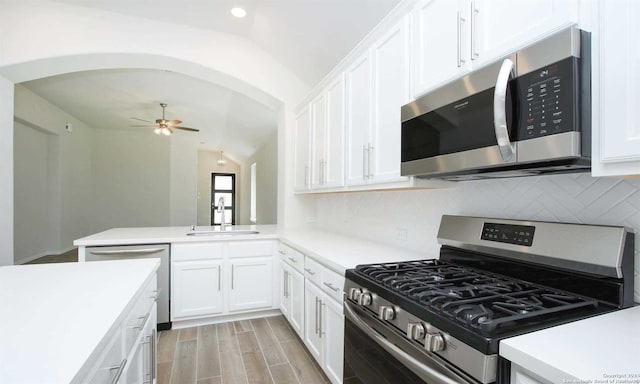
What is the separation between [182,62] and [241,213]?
830 centimetres

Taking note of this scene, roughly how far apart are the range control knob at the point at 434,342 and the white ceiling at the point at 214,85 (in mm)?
2204

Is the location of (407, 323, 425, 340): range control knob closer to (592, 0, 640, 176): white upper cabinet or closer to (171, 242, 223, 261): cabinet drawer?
A: (592, 0, 640, 176): white upper cabinet

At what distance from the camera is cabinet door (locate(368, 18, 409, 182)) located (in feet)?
5.53

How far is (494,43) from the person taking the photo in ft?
3.81

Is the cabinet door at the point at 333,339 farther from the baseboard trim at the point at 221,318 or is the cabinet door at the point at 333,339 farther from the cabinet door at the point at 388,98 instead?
the baseboard trim at the point at 221,318

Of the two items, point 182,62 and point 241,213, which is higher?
point 182,62

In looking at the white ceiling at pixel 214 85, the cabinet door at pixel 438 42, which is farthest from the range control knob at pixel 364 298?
the white ceiling at pixel 214 85

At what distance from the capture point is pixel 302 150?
3402 millimetres

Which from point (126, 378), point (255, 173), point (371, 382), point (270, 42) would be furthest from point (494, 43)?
point (255, 173)

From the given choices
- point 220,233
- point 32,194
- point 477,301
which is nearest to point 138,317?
point 477,301

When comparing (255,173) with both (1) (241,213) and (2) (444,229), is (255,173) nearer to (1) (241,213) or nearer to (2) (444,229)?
(1) (241,213)

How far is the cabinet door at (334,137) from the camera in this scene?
95.1 inches

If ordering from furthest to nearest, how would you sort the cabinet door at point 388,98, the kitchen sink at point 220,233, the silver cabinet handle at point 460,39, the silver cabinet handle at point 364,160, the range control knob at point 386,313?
the kitchen sink at point 220,233
the silver cabinet handle at point 364,160
the cabinet door at point 388,98
the silver cabinet handle at point 460,39
the range control knob at point 386,313

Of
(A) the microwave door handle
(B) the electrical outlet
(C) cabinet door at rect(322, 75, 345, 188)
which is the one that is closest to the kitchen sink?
(C) cabinet door at rect(322, 75, 345, 188)
